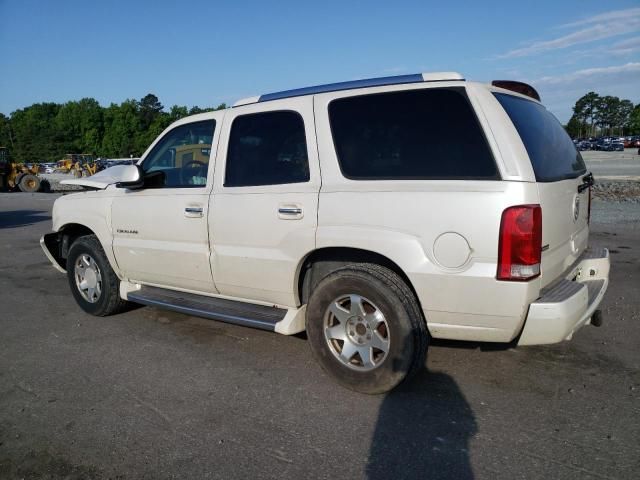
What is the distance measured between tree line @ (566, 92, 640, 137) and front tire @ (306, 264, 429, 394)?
13636 centimetres

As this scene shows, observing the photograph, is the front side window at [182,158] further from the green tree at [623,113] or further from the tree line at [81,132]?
the green tree at [623,113]

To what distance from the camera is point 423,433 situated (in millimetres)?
2973

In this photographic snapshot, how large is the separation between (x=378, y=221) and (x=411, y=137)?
0.58 m

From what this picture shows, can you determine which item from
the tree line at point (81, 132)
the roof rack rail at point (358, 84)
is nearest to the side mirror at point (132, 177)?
the roof rack rail at point (358, 84)

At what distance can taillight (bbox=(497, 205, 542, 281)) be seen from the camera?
288cm

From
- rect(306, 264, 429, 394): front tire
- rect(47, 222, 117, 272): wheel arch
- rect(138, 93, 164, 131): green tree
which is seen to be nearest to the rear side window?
rect(306, 264, 429, 394): front tire

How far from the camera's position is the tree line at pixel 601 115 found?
126688 mm

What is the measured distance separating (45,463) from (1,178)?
94.3 feet

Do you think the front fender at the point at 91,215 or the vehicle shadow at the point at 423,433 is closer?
the vehicle shadow at the point at 423,433

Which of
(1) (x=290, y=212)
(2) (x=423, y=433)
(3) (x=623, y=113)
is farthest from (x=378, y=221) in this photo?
(3) (x=623, y=113)

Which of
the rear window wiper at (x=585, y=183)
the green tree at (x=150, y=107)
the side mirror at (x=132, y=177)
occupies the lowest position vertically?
the rear window wiper at (x=585, y=183)

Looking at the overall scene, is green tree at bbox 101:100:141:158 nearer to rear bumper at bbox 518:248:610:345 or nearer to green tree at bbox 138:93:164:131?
green tree at bbox 138:93:164:131

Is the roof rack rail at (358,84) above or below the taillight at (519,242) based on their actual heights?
above

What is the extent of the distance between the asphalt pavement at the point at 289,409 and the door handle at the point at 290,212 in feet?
3.89
